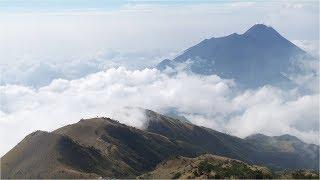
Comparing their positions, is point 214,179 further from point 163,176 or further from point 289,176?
point 163,176

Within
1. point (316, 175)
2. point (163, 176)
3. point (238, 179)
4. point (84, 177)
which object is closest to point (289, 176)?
point (316, 175)

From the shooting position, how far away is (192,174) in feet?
530

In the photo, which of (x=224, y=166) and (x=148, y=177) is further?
(x=148, y=177)

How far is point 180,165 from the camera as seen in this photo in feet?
655

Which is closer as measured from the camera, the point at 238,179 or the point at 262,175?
the point at 238,179

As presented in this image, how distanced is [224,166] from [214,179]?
26091 mm

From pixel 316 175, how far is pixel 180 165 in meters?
60.4

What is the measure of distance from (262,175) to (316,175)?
51.9 feet

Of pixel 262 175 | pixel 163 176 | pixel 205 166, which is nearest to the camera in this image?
pixel 262 175

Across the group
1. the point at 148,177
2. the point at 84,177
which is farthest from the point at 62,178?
the point at 148,177

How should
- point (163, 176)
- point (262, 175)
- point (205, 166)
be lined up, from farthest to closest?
point (163, 176)
point (205, 166)
point (262, 175)

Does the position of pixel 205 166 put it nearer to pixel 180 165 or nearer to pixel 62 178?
pixel 180 165

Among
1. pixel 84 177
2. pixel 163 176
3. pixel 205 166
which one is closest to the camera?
pixel 205 166

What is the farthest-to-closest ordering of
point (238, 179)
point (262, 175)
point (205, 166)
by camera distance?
1. point (205, 166)
2. point (262, 175)
3. point (238, 179)
